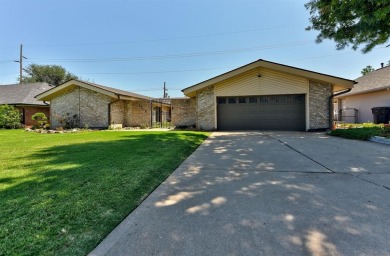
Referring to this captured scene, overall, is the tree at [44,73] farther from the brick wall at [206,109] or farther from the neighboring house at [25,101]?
the brick wall at [206,109]

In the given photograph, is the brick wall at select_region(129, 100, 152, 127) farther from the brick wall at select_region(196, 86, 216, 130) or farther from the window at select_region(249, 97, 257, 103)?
the window at select_region(249, 97, 257, 103)

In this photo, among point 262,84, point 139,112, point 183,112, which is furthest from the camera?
point 139,112

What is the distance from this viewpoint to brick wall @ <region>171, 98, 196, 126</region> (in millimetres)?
16859

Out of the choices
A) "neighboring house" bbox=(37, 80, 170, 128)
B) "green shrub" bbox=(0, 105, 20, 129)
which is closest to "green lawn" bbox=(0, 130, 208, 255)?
"neighboring house" bbox=(37, 80, 170, 128)

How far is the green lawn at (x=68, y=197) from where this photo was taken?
1910 mm

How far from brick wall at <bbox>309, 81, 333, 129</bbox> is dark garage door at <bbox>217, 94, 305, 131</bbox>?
49cm

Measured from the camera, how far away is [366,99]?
1712 centimetres

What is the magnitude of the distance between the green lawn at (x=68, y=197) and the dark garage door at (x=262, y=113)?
30.1 ft

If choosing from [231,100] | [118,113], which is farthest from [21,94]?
[231,100]

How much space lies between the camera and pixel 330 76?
39.2ft

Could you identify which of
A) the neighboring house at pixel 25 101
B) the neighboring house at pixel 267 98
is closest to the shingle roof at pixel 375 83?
the neighboring house at pixel 267 98

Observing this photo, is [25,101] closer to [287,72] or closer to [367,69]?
[287,72]

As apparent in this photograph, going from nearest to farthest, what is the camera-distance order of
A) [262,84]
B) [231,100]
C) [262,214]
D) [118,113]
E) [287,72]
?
[262,214], [287,72], [262,84], [231,100], [118,113]

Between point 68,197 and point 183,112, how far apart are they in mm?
14393
